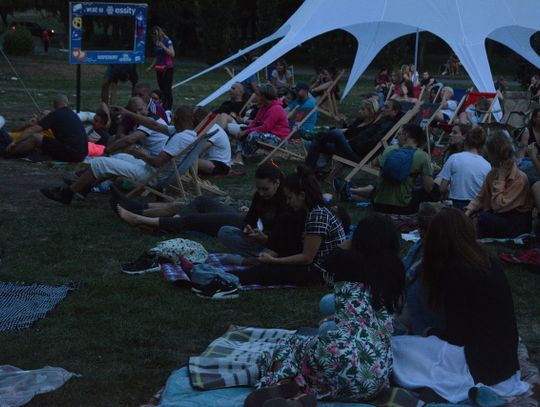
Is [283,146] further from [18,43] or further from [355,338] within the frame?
[18,43]

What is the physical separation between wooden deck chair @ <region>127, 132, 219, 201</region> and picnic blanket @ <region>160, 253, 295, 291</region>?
7.10 feet

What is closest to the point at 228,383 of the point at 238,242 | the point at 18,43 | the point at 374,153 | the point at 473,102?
the point at 238,242

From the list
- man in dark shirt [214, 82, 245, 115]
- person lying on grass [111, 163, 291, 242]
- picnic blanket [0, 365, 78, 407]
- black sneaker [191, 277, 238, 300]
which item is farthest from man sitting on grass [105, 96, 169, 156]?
picnic blanket [0, 365, 78, 407]

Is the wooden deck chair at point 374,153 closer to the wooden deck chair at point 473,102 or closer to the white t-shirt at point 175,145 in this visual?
the white t-shirt at point 175,145

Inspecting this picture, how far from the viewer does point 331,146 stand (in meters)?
11.2

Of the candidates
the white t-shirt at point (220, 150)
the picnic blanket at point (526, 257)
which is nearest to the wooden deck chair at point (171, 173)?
the white t-shirt at point (220, 150)

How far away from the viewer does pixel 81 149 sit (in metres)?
12.0

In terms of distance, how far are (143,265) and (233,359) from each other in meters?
2.37

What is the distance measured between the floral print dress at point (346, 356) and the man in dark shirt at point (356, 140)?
6.76 metres

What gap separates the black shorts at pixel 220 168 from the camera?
37.1ft

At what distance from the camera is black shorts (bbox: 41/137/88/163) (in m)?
11.9

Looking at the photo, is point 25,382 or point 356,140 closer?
point 25,382

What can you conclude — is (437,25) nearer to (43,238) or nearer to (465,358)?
(43,238)

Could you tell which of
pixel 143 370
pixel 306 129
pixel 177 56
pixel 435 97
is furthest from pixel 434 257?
pixel 177 56
